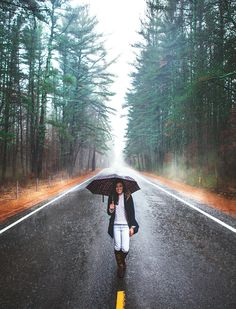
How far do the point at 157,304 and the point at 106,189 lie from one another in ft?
7.70

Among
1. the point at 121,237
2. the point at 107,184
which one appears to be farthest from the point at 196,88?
the point at 121,237

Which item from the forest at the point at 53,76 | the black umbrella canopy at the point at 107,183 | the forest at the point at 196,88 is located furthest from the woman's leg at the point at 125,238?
the forest at the point at 53,76

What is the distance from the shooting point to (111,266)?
19.6 ft

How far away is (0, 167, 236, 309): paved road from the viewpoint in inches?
178

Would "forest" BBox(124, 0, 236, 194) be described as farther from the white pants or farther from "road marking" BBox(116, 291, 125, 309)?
"road marking" BBox(116, 291, 125, 309)

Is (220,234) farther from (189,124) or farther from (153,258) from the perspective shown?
(189,124)

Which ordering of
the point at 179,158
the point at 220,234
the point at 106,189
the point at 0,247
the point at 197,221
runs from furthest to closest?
the point at 179,158
the point at 197,221
the point at 220,234
the point at 0,247
the point at 106,189

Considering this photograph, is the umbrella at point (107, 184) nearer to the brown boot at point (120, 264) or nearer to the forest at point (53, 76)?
the brown boot at point (120, 264)

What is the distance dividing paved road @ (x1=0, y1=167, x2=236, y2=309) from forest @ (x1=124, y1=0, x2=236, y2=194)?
419 inches

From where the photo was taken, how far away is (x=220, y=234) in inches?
331

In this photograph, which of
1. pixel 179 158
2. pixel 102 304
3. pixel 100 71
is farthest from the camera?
pixel 179 158

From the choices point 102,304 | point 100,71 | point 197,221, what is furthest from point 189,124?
point 102,304

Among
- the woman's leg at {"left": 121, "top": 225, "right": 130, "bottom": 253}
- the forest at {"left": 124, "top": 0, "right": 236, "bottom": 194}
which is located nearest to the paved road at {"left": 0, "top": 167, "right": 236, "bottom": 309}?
the woman's leg at {"left": 121, "top": 225, "right": 130, "bottom": 253}

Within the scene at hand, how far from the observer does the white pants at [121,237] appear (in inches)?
219
